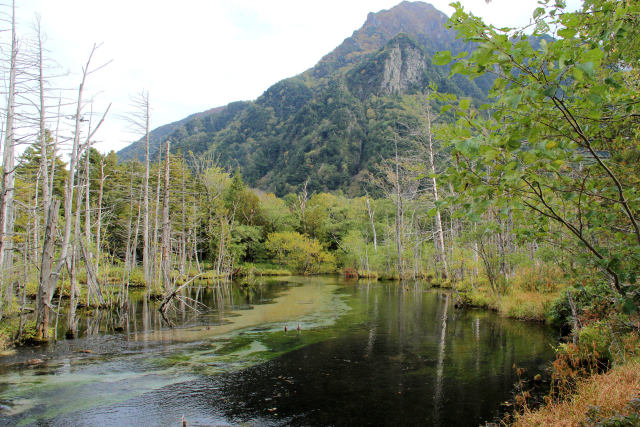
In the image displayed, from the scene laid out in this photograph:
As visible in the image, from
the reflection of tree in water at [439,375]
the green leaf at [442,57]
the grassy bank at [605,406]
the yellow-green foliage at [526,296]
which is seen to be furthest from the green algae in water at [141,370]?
the green leaf at [442,57]

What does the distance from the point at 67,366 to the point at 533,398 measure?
35.1 ft

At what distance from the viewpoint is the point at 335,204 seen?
58281 millimetres

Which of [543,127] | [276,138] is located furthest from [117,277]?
[276,138]

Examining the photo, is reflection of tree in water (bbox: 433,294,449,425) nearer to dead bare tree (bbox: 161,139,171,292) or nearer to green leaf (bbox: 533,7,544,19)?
green leaf (bbox: 533,7,544,19)

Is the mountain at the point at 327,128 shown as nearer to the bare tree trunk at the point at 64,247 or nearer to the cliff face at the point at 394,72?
the cliff face at the point at 394,72

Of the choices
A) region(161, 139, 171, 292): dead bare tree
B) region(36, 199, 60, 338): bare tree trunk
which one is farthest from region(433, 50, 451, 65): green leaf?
region(161, 139, 171, 292): dead bare tree

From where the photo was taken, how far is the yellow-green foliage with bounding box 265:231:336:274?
42.8 meters

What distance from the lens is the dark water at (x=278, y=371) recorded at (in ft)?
21.0

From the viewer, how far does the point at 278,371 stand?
8672mm

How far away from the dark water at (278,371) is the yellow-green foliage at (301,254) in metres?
27.5

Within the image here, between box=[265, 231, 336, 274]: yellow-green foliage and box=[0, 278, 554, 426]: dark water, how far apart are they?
90.3 ft

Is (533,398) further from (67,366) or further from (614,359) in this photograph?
(67,366)

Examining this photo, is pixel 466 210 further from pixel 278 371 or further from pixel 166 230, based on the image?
pixel 166 230

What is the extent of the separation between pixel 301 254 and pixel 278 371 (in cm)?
3405
